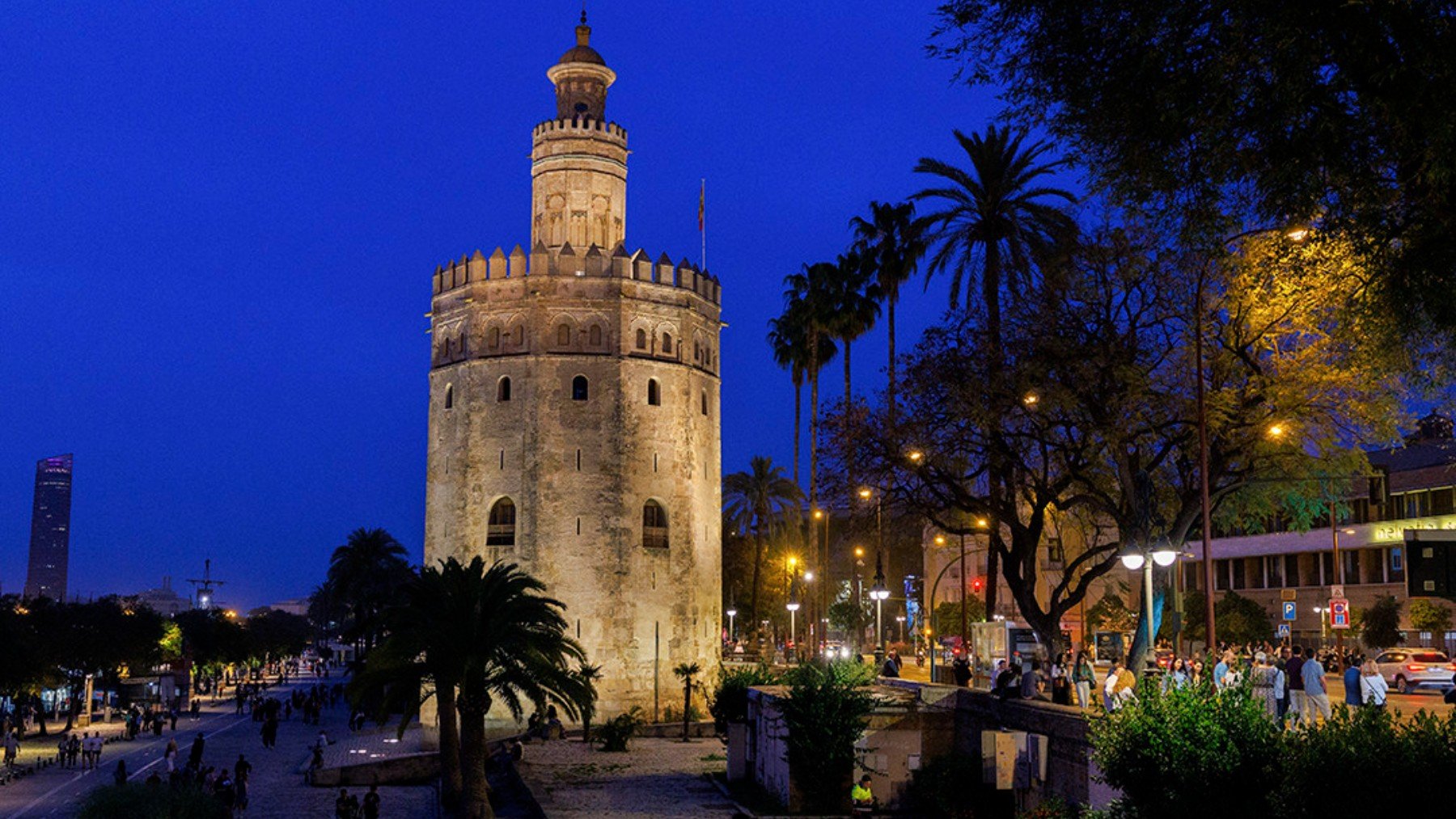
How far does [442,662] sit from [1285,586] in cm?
4785

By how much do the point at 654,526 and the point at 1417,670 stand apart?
2793 cm

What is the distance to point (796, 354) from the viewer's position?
2138 inches

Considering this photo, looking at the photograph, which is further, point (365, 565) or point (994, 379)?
point (365, 565)

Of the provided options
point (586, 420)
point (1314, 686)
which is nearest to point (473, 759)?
point (1314, 686)

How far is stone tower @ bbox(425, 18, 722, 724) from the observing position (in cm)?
5019

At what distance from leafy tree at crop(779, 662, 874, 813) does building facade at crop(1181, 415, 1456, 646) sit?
29818 millimetres

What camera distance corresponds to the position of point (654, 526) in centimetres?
5216

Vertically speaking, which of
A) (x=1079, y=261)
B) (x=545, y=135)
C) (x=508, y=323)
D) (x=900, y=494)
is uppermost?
(x=545, y=135)

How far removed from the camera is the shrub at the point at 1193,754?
12.9 metres

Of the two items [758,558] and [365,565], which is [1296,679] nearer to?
[758,558]

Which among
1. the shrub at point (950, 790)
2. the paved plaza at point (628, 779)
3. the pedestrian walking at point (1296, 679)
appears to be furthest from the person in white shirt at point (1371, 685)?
the paved plaza at point (628, 779)

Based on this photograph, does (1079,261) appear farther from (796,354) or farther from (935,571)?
(935,571)

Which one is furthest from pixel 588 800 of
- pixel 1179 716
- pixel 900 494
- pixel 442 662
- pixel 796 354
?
pixel 796 354

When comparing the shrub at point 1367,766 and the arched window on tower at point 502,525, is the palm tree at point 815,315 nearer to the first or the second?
the arched window on tower at point 502,525
